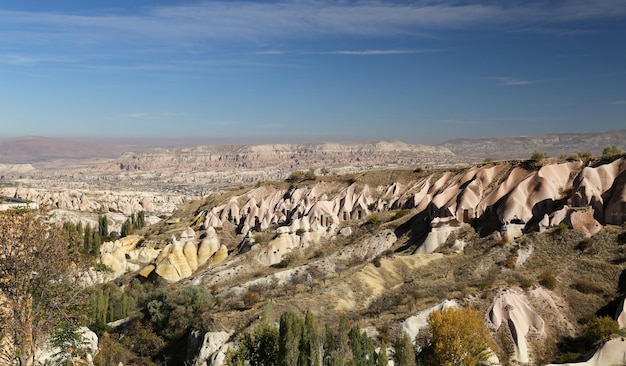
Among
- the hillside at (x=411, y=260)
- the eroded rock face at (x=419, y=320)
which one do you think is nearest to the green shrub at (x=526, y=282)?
the hillside at (x=411, y=260)

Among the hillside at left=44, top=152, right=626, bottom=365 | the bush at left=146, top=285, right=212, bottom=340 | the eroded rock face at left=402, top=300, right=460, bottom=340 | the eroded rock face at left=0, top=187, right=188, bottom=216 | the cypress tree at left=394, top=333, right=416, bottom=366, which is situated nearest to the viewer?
the cypress tree at left=394, top=333, right=416, bottom=366

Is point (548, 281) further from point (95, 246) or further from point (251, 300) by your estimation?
point (95, 246)

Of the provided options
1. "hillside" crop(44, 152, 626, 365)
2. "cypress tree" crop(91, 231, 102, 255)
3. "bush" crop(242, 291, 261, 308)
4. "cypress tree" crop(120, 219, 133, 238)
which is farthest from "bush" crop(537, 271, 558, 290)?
"cypress tree" crop(120, 219, 133, 238)

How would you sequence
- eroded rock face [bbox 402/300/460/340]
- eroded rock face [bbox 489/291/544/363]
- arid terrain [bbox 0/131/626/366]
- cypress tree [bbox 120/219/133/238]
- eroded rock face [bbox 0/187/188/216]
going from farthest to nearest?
eroded rock face [bbox 0/187/188/216]
cypress tree [bbox 120/219/133/238]
arid terrain [bbox 0/131/626/366]
eroded rock face [bbox 402/300/460/340]
eroded rock face [bbox 489/291/544/363]

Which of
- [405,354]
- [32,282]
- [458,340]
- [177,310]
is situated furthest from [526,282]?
[32,282]

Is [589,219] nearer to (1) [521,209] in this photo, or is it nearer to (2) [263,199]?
Result: (1) [521,209]

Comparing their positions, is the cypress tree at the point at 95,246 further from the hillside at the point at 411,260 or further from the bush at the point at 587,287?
the bush at the point at 587,287

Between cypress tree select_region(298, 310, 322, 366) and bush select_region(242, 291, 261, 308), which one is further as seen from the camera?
bush select_region(242, 291, 261, 308)

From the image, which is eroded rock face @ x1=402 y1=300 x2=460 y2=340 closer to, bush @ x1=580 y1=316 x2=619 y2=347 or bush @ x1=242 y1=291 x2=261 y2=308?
bush @ x1=580 y1=316 x2=619 y2=347
